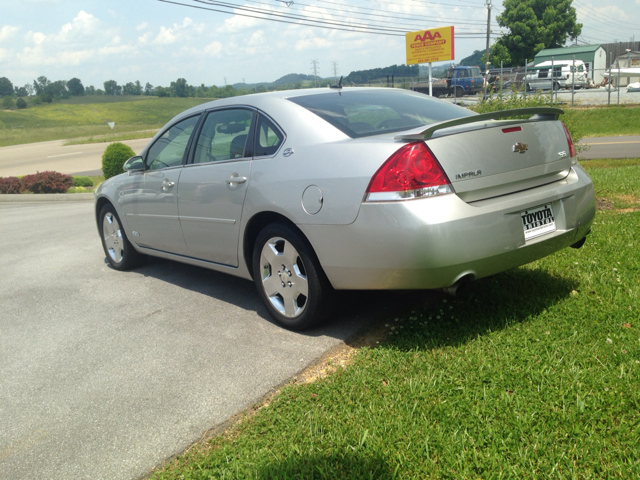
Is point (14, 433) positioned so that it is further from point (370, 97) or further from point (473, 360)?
point (370, 97)

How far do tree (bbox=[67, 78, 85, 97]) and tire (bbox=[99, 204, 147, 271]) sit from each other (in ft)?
448

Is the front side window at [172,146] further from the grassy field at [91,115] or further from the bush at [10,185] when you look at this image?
the grassy field at [91,115]

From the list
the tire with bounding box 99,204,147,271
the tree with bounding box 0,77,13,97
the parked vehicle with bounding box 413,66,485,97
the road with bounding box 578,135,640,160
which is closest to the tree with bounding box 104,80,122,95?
the tree with bounding box 0,77,13,97

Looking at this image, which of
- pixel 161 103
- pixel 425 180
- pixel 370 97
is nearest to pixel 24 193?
pixel 370 97

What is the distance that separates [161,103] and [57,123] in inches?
911

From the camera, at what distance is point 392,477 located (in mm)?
2492

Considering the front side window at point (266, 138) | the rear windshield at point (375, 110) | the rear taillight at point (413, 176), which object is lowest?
the rear taillight at point (413, 176)

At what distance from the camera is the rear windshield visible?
4191 millimetres

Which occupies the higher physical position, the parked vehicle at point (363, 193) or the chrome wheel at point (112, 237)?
the parked vehicle at point (363, 193)

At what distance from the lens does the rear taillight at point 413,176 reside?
3.43 m

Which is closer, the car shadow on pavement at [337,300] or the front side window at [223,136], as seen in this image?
the car shadow on pavement at [337,300]

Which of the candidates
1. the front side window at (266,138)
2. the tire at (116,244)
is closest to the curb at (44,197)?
the tire at (116,244)

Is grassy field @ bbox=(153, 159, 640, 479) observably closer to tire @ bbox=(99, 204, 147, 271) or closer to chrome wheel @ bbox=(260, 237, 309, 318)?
chrome wheel @ bbox=(260, 237, 309, 318)

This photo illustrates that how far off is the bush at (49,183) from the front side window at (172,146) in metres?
13.6
